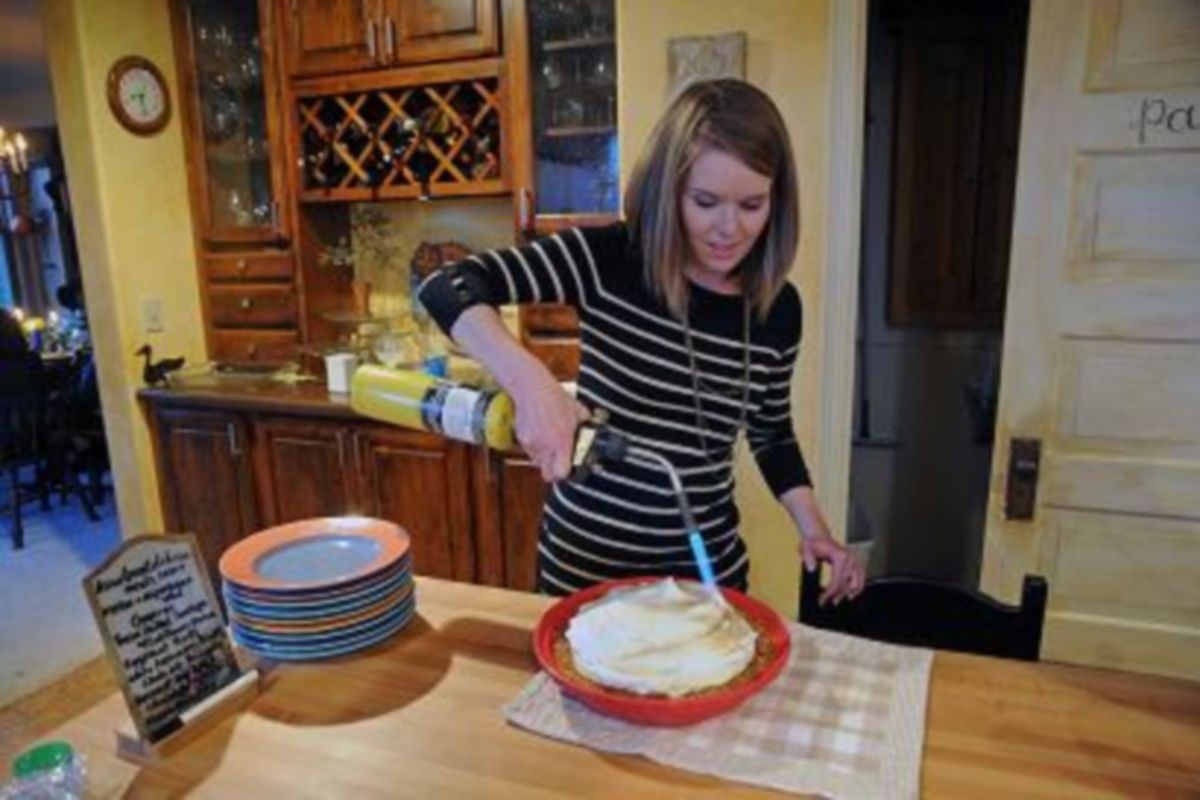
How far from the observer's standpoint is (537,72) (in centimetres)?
231

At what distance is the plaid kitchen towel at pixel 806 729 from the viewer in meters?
0.78

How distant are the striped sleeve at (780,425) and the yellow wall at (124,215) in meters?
2.34

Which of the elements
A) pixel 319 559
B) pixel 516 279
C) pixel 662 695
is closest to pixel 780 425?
pixel 516 279

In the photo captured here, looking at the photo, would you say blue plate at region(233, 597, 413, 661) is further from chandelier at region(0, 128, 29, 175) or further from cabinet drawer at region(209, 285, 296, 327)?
chandelier at region(0, 128, 29, 175)

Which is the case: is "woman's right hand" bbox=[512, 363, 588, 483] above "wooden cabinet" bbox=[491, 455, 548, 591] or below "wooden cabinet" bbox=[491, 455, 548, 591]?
above

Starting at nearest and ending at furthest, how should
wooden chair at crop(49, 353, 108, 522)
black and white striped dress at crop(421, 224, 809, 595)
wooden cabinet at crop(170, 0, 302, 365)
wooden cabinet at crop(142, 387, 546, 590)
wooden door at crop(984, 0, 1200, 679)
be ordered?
black and white striped dress at crop(421, 224, 809, 595), wooden door at crop(984, 0, 1200, 679), wooden cabinet at crop(142, 387, 546, 590), wooden cabinet at crop(170, 0, 302, 365), wooden chair at crop(49, 353, 108, 522)

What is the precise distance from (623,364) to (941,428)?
2201 millimetres

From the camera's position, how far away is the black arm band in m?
1.12

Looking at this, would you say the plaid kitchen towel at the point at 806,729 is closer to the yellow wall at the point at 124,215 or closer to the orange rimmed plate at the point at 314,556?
the orange rimmed plate at the point at 314,556

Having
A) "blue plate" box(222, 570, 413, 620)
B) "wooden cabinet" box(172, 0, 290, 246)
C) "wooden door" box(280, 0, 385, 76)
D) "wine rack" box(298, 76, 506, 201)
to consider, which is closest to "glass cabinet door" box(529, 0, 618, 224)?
"wine rack" box(298, 76, 506, 201)

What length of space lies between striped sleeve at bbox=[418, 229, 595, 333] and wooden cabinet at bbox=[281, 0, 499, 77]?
1382 mm

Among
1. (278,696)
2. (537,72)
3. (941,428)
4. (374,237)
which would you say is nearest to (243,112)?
(374,237)

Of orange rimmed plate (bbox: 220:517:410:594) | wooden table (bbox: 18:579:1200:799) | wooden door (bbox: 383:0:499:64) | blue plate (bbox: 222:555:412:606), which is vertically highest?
wooden door (bbox: 383:0:499:64)

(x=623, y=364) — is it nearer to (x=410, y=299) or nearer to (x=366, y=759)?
(x=366, y=759)
